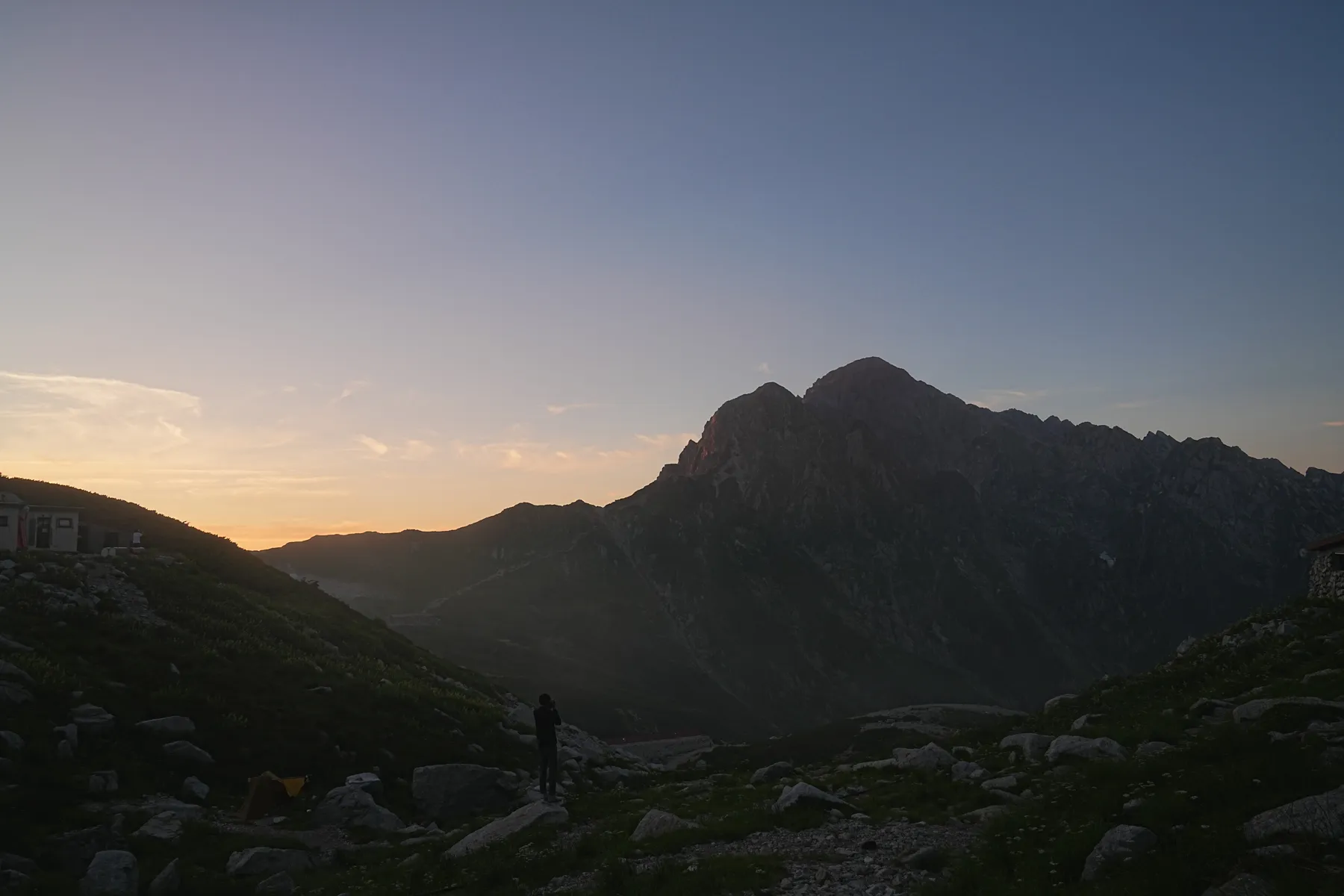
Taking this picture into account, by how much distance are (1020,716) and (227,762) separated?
35.9 m

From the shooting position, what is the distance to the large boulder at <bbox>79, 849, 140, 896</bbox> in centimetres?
2109

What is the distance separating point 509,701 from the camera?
66688 mm

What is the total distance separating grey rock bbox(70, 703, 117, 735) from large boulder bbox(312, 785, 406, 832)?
8548mm

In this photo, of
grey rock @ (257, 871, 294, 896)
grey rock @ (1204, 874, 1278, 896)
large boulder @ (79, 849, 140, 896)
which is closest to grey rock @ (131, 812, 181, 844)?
large boulder @ (79, 849, 140, 896)

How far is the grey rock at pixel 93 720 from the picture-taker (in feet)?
102

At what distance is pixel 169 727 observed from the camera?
3388 centimetres

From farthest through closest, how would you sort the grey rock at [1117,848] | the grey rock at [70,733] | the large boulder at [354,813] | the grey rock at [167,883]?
the large boulder at [354,813] → the grey rock at [70,733] → the grey rock at [167,883] → the grey rock at [1117,848]

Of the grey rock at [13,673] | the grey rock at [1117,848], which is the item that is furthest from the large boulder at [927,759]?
the grey rock at [13,673]

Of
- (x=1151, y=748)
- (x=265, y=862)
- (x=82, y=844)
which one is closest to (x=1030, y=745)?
(x=1151, y=748)

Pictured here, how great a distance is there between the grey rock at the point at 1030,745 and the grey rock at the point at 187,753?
3062 centimetres

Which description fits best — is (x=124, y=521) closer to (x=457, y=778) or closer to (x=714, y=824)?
(x=457, y=778)

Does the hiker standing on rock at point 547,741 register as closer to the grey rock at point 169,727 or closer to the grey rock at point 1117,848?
the grey rock at point 169,727

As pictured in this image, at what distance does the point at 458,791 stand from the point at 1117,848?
26786 millimetres

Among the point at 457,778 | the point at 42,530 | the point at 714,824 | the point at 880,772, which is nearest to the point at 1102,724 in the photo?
the point at 880,772
